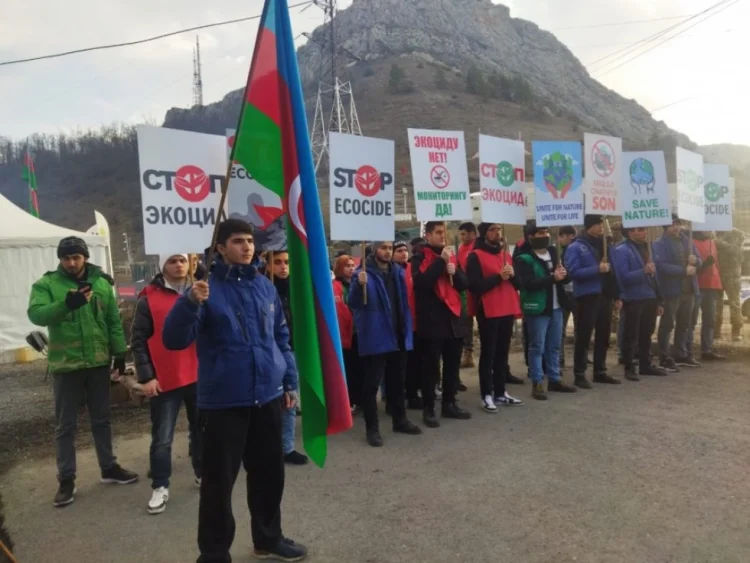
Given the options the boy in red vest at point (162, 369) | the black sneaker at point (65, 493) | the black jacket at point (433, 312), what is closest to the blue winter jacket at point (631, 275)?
the black jacket at point (433, 312)

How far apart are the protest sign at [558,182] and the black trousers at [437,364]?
2.13m

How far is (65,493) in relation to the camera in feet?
14.3

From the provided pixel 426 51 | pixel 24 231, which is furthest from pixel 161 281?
pixel 426 51

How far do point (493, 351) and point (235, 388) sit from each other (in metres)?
3.96

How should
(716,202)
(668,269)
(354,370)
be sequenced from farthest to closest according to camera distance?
1. (716,202)
2. (668,269)
3. (354,370)

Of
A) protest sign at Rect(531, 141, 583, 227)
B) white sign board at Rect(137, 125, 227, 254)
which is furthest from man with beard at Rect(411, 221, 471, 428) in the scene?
white sign board at Rect(137, 125, 227, 254)

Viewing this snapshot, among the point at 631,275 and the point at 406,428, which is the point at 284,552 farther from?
the point at 631,275

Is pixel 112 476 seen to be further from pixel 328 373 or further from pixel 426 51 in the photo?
pixel 426 51

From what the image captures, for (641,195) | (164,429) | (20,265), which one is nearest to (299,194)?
(164,429)

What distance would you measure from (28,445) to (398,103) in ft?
327

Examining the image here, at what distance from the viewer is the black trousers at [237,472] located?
10.1 ft

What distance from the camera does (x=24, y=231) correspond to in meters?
12.3

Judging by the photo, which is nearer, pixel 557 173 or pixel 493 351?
pixel 493 351

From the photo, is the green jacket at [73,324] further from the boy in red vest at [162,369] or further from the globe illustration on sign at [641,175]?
the globe illustration on sign at [641,175]
